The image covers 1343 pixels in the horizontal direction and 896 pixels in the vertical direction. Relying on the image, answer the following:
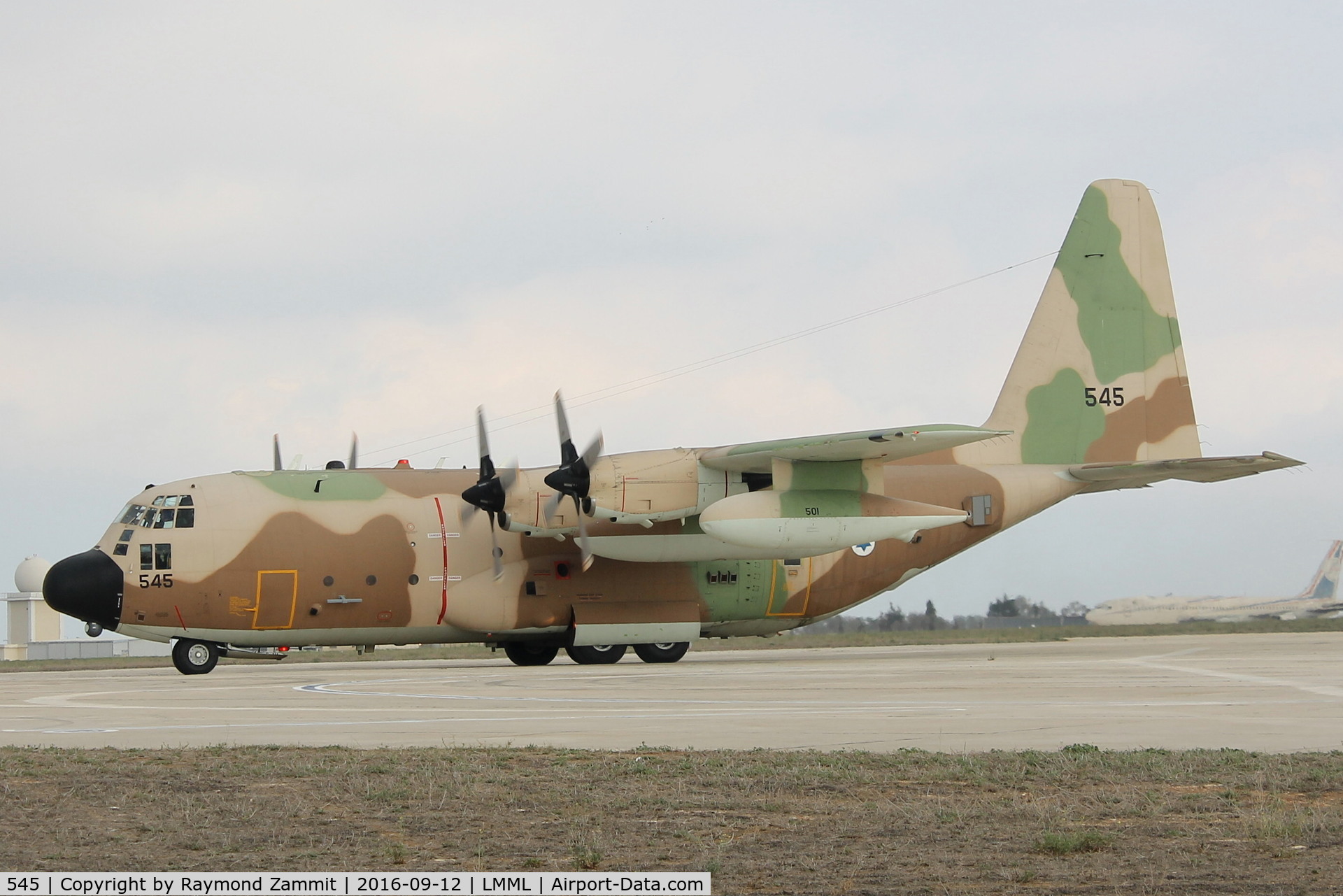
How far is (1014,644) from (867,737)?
28.6 m

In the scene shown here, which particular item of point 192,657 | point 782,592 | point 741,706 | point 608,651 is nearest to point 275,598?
point 192,657

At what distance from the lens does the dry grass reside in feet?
22.6

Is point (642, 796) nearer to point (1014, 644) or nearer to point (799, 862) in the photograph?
point (799, 862)

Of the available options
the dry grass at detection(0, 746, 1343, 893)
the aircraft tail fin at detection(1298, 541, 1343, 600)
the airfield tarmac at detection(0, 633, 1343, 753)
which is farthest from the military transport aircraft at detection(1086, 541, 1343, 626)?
the dry grass at detection(0, 746, 1343, 893)

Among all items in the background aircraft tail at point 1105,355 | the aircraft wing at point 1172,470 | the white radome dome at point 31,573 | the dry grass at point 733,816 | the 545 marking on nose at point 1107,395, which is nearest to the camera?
the dry grass at point 733,816

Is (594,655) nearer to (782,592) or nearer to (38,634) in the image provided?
(782,592)

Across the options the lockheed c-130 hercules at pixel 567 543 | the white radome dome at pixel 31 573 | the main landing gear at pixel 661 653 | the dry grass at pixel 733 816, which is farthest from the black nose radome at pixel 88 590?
the white radome dome at pixel 31 573

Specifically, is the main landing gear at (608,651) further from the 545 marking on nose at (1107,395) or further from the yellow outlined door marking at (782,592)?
the 545 marking on nose at (1107,395)

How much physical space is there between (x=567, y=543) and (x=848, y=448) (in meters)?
6.74

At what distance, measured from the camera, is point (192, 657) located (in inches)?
1065

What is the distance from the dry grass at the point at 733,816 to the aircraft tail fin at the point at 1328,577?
7455cm

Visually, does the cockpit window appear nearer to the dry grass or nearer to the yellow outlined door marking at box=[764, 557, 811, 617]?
the yellow outlined door marking at box=[764, 557, 811, 617]

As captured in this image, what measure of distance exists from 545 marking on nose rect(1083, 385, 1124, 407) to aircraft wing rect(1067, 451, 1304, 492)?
71.3 inches

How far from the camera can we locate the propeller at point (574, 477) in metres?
25.9
